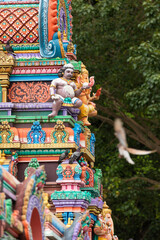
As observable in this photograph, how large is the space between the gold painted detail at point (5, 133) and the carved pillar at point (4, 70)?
0.60m

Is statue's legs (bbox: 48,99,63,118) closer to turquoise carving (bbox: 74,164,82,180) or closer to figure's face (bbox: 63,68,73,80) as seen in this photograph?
figure's face (bbox: 63,68,73,80)

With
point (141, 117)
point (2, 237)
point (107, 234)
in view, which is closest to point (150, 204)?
point (141, 117)

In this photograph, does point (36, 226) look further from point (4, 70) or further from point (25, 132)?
point (4, 70)

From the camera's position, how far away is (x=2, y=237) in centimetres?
1038

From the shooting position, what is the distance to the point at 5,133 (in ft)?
52.2

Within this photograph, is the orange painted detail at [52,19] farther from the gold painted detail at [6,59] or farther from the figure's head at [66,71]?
the gold painted detail at [6,59]

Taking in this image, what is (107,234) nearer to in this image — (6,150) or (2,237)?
(6,150)

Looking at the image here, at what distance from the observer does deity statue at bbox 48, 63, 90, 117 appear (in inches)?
626

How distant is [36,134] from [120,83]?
10734 millimetres

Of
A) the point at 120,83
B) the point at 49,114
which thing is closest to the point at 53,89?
the point at 49,114

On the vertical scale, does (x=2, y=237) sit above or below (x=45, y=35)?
below

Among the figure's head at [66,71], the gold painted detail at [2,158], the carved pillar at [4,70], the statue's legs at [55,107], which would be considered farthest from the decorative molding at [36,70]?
the gold painted detail at [2,158]

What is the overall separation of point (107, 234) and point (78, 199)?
2.36 m

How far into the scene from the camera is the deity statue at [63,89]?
52.2 feet
